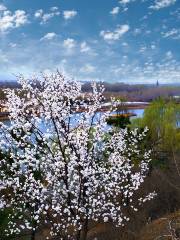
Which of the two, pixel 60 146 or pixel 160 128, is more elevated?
pixel 60 146

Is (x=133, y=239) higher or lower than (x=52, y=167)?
lower

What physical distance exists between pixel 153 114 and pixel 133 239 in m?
20.8

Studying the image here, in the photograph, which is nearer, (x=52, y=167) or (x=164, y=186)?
(x=52, y=167)

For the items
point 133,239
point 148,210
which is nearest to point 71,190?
point 133,239

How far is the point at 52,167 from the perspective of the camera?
13656 millimetres

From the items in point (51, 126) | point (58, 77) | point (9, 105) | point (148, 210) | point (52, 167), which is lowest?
point (148, 210)

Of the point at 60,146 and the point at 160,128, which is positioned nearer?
the point at 60,146

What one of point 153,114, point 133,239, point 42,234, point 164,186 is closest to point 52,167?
point 133,239

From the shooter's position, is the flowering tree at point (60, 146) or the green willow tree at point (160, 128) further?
the green willow tree at point (160, 128)

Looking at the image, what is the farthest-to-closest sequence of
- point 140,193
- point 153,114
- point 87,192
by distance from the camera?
point 153,114
point 140,193
point 87,192

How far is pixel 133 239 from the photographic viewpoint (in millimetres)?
21094

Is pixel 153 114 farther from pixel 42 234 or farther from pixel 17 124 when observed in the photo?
pixel 17 124

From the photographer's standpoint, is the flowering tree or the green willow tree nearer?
the flowering tree

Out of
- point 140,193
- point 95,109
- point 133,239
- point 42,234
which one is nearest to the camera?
point 95,109
